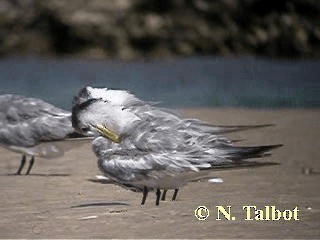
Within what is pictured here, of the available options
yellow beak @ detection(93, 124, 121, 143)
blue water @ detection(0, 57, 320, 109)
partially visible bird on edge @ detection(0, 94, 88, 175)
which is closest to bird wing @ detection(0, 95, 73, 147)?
partially visible bird on edge @ detection(0, 94, 88, 175)

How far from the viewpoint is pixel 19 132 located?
894 centimetres

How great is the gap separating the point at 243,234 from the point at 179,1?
33037 millimetres

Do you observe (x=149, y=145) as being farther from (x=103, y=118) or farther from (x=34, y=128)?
(x=34, y=128)

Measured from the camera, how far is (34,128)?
8.88m

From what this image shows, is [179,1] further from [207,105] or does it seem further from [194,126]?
[194,126]

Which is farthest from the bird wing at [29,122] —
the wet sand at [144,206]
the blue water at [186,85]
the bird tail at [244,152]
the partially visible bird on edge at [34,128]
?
the blue water at [186,85]

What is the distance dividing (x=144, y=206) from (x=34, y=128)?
2349 millimetres

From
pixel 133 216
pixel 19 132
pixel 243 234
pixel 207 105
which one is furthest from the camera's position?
pixel 207 105

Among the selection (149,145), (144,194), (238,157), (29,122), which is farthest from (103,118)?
(29,122)

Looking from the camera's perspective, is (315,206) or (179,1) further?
(179,1)

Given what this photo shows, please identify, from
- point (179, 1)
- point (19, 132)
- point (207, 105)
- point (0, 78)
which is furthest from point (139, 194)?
point (179, 1)

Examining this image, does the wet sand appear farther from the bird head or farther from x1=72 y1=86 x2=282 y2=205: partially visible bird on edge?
the bird head

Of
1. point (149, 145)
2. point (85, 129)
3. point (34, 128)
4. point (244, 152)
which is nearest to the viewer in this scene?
point (244, 152)

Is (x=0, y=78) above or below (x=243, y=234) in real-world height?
above
